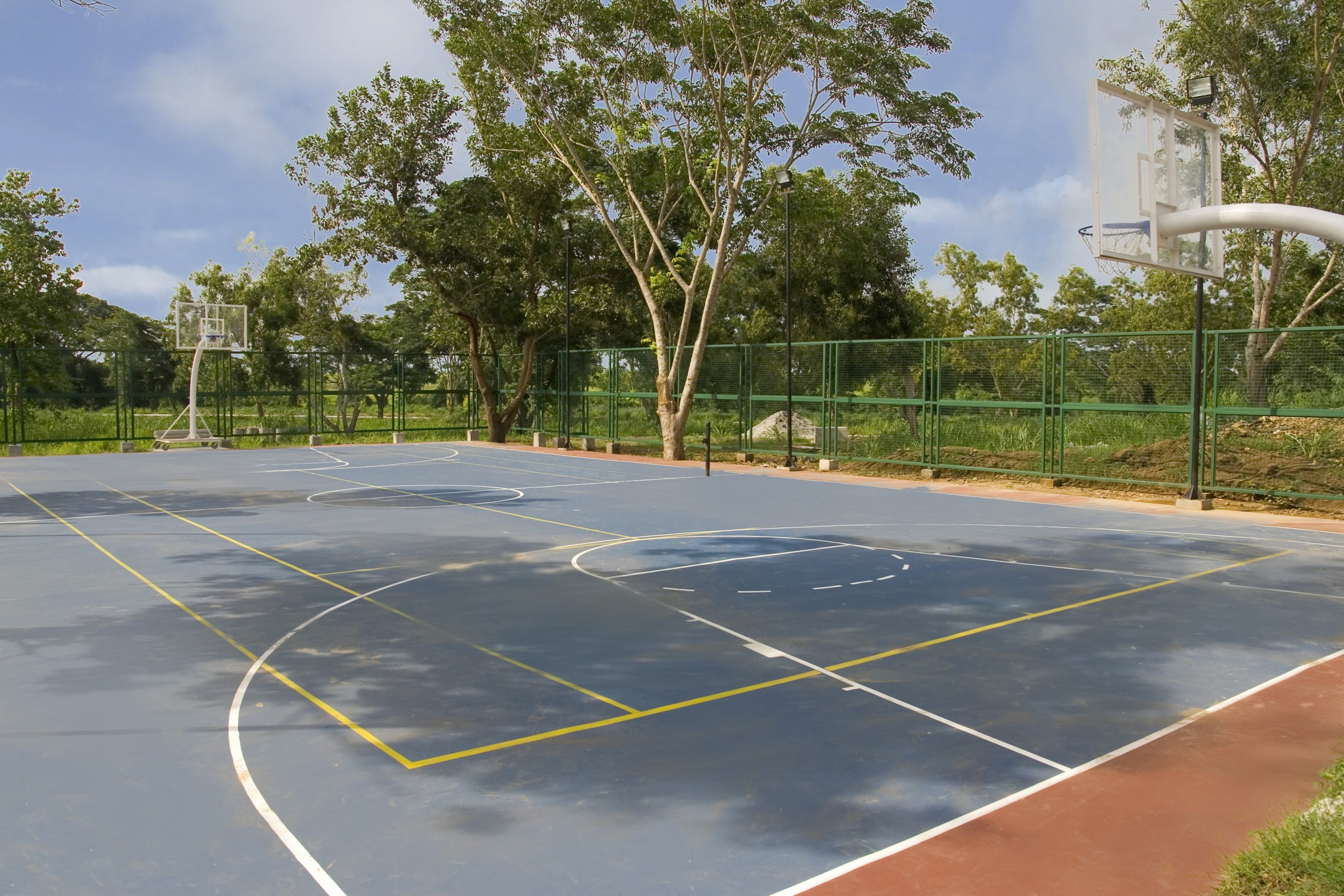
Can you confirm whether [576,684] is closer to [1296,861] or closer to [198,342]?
[1296,861]

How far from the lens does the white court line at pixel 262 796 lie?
4035mm

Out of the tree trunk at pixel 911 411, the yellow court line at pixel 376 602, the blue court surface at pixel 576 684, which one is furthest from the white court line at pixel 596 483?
the yellow court line at pixel 376 602

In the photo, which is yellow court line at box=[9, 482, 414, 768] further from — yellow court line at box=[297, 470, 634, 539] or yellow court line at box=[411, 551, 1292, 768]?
yellow court line at box=[297, 470, 634, 539]

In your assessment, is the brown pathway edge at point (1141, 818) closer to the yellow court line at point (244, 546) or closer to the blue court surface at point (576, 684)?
the blue court surface at point (576, 684)

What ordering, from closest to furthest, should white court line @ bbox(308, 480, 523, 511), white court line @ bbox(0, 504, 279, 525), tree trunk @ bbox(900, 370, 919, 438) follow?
1. white court line @ bbox(0, 504, 279, 525)
2. white court line @ bbox(308, 480, 523, 511)
3. tree trunk @ bbox(900, 370, 919, 438)

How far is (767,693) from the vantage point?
637 centimetres

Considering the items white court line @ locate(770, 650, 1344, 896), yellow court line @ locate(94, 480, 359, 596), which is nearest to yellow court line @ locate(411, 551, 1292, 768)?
white court line @ locate(770, 650, 1344, 896)

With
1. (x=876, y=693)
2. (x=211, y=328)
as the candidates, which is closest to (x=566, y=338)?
(x=211, y=328)

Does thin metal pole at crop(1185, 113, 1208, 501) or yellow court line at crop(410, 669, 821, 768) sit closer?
yellow court line at crop(410, 669, 821, 768)

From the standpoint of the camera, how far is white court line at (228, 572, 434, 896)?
13.2 ft

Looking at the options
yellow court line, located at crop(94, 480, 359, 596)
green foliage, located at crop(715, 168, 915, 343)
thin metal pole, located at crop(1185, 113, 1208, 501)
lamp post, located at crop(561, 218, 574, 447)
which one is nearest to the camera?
yellow court line, located at crop(94, 480, 359, 596)

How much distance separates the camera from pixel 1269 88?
2489cm

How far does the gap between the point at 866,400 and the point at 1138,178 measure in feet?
44.0

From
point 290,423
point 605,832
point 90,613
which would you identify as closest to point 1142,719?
point 605,832
